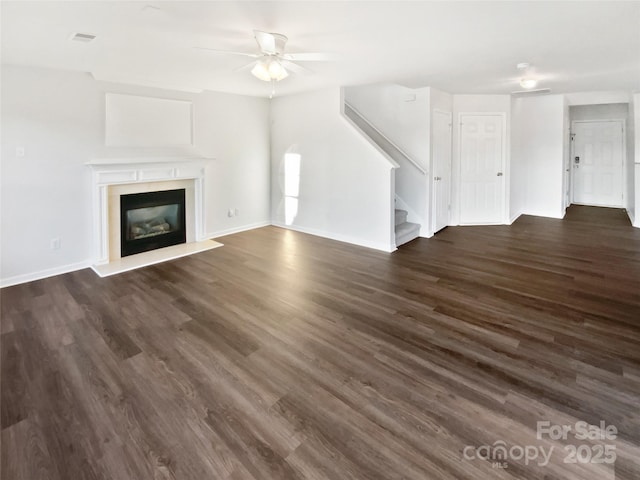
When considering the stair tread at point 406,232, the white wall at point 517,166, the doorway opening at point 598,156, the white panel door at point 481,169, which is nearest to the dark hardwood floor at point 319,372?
the stair tread at point 406,232

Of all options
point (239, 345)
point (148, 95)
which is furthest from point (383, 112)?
point (239, 345)

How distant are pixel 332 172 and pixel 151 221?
2.92m

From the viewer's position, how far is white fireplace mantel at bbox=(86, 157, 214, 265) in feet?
14.8

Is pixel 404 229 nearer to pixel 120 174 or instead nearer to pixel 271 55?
pixel 271 55

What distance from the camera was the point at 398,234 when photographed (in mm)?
5609

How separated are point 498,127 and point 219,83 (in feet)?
16.7

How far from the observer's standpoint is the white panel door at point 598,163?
28.0ft

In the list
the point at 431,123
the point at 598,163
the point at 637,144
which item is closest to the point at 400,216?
the point at 431,123

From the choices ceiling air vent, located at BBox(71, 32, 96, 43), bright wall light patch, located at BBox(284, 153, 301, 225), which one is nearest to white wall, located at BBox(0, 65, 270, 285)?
ceiling air vent, located at BBox(71, 32, 96, 43)

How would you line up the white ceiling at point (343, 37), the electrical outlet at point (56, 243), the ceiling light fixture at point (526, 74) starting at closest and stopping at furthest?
the white ceiling at point (343, 37), the ceiling light fixture at point (526, 74), the electrical outlet at point (56, 243)

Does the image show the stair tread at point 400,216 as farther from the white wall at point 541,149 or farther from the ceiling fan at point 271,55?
the ceiling fan at point 271,55

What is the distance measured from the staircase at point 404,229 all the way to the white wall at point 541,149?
283 centimetres

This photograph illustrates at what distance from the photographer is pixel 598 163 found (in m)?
8.79

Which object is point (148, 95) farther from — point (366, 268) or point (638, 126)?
point (638, 126)
